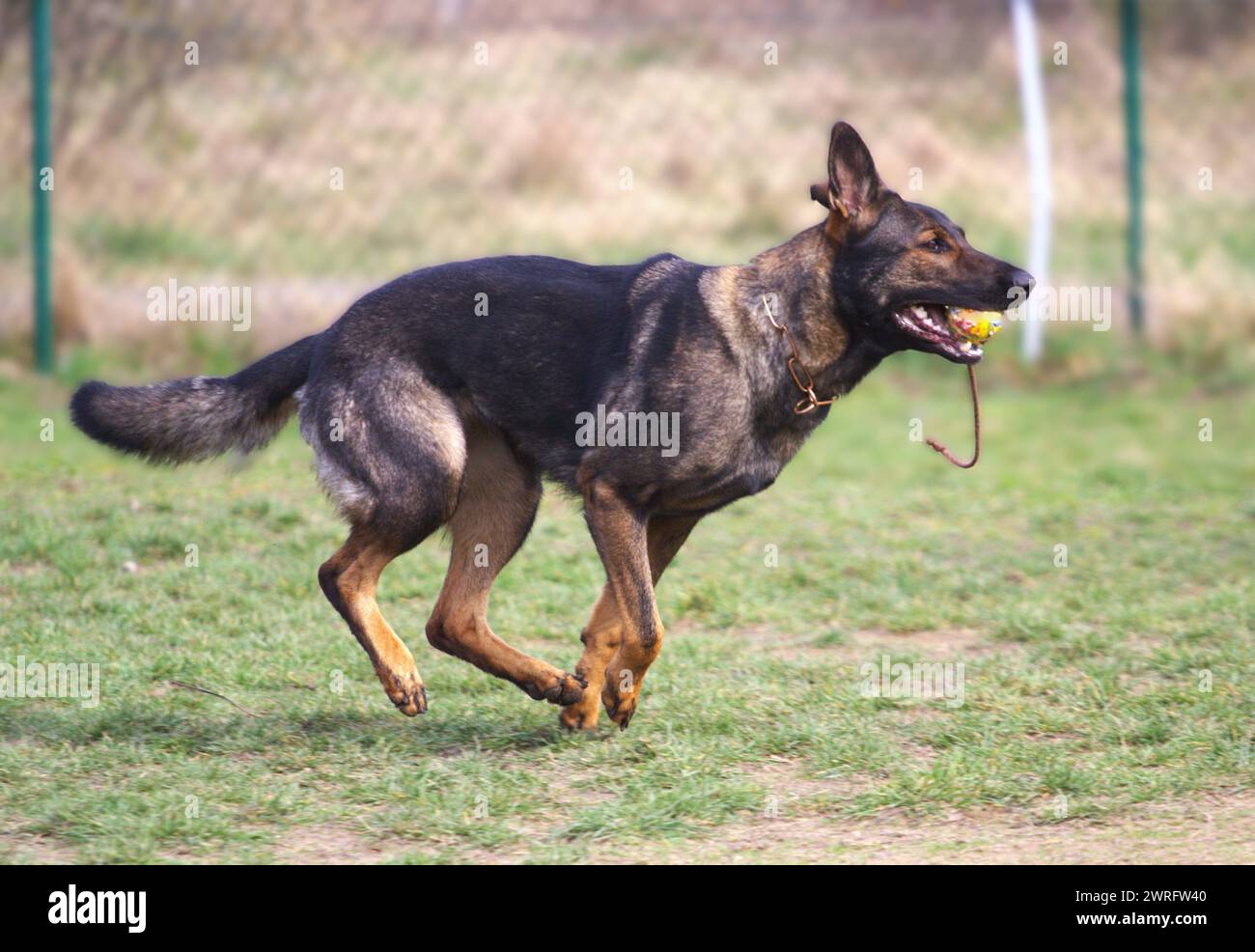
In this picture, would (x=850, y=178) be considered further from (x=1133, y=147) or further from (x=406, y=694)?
(x=1133, y=147)

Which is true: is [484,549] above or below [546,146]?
below

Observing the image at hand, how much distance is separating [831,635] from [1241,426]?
5.25 metres

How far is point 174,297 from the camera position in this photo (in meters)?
11.1

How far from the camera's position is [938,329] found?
488cm

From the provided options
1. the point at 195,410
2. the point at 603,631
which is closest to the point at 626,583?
the point at 603,631

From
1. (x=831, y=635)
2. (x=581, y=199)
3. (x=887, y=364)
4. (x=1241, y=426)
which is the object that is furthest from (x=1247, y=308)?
(x=831, y=635)

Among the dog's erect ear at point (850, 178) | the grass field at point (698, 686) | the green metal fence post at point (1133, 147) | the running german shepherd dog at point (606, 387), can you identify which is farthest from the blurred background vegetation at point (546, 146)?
the dog's erect ear at point (850, 178)

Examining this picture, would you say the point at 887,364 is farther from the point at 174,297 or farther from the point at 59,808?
the point at 59,808

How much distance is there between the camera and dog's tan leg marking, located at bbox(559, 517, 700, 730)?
5.09 m

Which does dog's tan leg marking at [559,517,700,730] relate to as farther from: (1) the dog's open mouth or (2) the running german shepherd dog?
(1) the dog's open mouth

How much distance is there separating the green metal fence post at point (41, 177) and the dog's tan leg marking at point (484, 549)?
20.5ft

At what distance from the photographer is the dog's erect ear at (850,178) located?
4.88m

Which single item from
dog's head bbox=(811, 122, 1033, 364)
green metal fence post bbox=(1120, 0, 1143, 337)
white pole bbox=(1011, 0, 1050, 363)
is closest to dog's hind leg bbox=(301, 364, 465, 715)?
dog's head bbox=(811, 122, 1033, 364)

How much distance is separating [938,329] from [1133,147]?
23.9 ft
